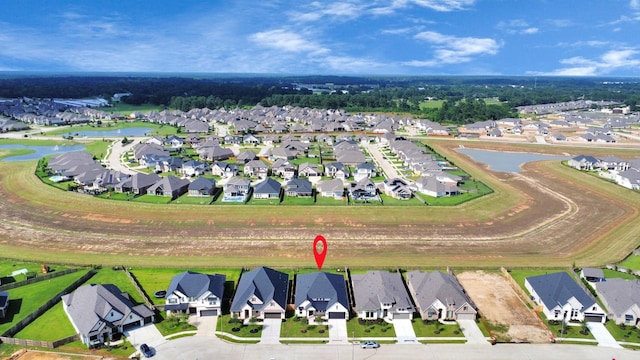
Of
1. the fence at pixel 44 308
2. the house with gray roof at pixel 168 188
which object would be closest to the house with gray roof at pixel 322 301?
the fence at pixel 44 308

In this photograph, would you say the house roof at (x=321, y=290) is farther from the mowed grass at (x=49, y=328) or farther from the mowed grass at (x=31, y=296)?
the mowed grass at (x=31, y=296)

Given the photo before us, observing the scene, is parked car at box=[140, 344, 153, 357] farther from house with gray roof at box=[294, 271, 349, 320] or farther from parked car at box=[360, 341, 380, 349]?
parked car at box=[360, 341, 380, 349]

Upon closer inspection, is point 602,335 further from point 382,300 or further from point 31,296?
point 31,296

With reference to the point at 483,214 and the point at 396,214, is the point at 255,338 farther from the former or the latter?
the point at 483,214

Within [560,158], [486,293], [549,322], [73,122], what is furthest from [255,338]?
[73,122]

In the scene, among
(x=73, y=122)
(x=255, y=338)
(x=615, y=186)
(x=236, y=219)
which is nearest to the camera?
(x=255, y=338)

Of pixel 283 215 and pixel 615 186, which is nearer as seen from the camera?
pixel 283 215
